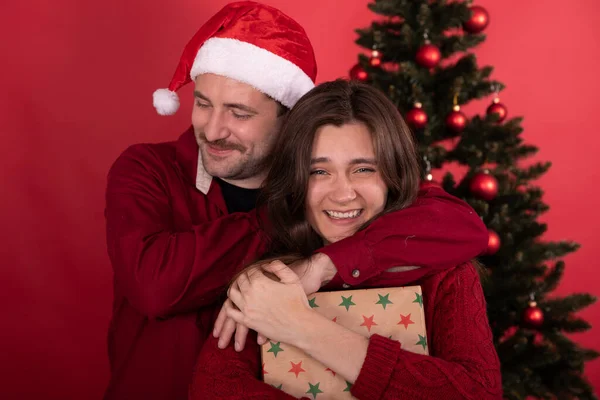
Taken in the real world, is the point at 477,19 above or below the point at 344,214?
above

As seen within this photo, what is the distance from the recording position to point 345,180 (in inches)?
62.7

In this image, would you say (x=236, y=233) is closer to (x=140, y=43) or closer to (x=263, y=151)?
(x=263, y=151)

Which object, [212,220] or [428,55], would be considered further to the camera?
[428,55]

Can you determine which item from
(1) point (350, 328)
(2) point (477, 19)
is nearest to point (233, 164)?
(1) point (350, 328)

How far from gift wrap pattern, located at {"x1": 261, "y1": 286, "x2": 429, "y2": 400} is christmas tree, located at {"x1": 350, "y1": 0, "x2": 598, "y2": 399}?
42.9 inches

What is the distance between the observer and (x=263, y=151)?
206 centimetres

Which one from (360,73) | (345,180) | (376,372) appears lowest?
(376,372)

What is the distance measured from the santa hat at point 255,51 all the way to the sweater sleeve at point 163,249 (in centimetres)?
46

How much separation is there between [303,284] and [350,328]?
150 millimetres

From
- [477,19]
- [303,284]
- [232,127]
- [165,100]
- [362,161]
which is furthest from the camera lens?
[477,19]

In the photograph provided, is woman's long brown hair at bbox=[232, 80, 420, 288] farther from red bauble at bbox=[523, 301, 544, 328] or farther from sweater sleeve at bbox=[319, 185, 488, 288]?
red bauble at bbox=[523, 301, 544, 328]

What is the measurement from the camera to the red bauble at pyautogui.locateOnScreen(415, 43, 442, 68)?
92.1 inches

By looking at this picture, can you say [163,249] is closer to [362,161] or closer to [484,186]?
[362,161]

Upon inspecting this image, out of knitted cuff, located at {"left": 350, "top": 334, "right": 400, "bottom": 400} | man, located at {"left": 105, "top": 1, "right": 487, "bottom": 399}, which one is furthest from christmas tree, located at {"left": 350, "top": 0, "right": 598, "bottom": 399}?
knitted cuff, located at {"left": 350, "top": 334, "right": 400, "bottom": 400}
